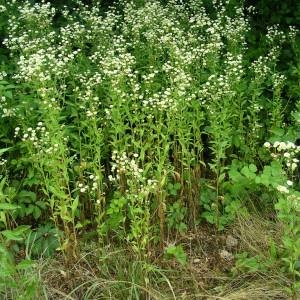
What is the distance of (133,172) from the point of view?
11.0ft

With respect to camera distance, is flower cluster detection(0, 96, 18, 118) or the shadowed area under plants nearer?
the shadowed area under plants

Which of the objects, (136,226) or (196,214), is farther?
(196,214)

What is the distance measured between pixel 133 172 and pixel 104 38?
2.16m

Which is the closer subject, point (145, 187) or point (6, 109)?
point (145, 187)

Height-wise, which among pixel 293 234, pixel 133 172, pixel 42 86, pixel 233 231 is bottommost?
pixel 233 231

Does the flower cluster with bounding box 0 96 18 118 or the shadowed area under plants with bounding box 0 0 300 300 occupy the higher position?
the flower cluster with bounding box 0 96 18 118

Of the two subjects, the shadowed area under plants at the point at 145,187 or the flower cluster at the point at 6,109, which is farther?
the flower cluster at the point at 6,109

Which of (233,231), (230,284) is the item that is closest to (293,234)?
(230,284)

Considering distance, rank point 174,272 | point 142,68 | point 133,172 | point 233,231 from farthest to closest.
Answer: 1. point 142,68
2. point 233,231
3. point 174,272
4. point 133,172

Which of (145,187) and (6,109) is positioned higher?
(6,109)

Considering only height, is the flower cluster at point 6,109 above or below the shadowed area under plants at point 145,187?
above

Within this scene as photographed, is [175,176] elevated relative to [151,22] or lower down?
lower down

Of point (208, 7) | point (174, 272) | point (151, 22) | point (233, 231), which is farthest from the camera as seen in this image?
point (208, 7)

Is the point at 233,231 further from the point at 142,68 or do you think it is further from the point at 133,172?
the point at 142,68
